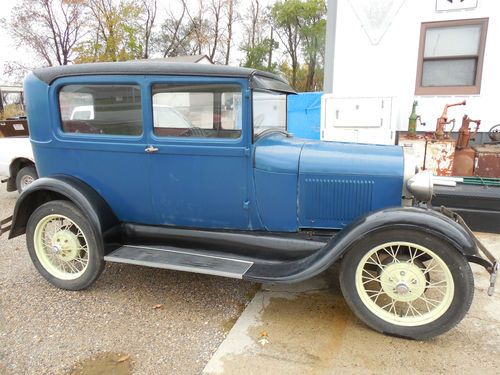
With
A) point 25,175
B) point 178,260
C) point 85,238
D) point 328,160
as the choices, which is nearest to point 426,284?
point 328,160

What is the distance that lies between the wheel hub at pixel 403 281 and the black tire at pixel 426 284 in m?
0.05

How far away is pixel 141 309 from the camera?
2939 millimetres

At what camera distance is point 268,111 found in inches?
128

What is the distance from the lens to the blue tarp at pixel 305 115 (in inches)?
389

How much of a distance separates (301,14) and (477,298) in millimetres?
35620

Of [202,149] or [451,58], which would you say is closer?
[202,149]

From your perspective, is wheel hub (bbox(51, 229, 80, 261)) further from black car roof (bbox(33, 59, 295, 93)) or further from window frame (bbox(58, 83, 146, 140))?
black car roof (bbox(33, 59, 295, 93))

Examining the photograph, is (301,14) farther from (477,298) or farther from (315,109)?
(477,298)

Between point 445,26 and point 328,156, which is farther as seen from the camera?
point 445,26

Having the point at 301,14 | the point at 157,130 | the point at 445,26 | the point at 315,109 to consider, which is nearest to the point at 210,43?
the point at 301,14

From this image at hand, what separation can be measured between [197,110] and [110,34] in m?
24.9

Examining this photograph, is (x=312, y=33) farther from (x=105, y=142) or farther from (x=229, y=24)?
(x=105, y=142)

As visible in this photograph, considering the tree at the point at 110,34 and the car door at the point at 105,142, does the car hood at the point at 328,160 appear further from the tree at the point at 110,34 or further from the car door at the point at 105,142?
the tree at the point at 110,34

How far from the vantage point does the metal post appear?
6883mm
